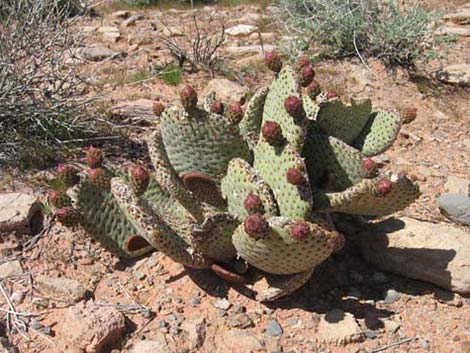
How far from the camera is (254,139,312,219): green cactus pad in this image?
9.61ft

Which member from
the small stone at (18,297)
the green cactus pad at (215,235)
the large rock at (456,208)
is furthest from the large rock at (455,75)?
the small stone at (18,297)

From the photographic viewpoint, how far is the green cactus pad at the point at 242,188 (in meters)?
2.98

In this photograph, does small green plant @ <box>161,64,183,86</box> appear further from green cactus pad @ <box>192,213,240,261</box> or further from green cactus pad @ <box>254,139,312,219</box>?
green cactus pad @ <box>192,213,240,261</box>

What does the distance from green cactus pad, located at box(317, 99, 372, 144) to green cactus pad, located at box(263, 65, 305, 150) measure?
0.94 ft

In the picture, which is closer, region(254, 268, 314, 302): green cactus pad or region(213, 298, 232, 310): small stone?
region(254, 268, 314, 302): green cactus pad

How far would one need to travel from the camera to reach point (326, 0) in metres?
6.95

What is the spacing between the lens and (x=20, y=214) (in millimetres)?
3693

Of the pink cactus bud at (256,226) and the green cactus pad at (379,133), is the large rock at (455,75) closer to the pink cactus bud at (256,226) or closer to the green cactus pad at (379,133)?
the green cactus pad at (379,133)

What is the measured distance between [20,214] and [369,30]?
14.0 feet

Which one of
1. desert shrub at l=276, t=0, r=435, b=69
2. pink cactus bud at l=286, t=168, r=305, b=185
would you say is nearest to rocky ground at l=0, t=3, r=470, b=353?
pink cactus bud at l=286, t=168, r=305, b=185

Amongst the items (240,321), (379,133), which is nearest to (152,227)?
(240,321)

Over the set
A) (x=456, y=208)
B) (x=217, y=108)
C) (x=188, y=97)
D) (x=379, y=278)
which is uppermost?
(x=188, y=97)

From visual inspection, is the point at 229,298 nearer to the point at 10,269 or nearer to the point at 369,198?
the point at 369,198

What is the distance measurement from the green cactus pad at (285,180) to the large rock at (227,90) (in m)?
2.38
